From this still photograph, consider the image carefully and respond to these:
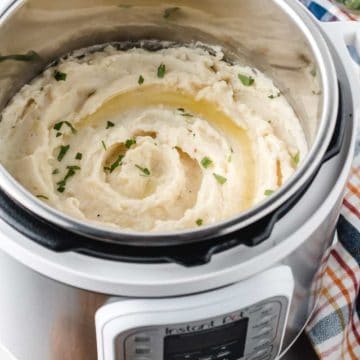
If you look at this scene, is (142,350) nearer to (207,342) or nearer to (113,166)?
(207,342)

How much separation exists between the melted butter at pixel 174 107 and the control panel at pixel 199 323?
35 cm

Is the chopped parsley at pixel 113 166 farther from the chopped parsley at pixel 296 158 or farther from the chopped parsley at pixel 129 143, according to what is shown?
the chopped parsley at pixel 296 158

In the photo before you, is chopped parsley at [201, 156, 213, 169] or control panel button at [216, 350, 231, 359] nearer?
control panel button at [216, 350, 231, 359]

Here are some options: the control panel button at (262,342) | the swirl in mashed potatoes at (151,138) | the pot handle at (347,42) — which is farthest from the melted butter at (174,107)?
the control panel button at (262,342)

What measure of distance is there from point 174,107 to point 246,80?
5.9 inches

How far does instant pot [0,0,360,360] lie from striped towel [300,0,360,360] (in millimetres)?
106

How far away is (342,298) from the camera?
4.97 ft

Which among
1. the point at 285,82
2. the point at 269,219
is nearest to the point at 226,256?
the point at 269,219

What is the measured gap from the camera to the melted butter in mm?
1433

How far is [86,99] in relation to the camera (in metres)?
1.48

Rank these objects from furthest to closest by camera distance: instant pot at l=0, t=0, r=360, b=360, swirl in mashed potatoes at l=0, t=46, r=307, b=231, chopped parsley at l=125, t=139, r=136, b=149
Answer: chopped parsley at l=125, t=139, r=136, b=149, swirl in mashed potatoes at l=0, t=46, r=307, b=231, instant pot at l=0, t=0, r=360, b=360

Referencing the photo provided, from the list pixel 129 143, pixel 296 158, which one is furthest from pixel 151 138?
pixel 296 158

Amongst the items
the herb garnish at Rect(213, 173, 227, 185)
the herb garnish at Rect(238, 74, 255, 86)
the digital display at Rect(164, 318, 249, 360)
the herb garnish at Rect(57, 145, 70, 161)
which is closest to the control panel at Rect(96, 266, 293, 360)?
the digital display at Rect(164, 318, 249, 360)

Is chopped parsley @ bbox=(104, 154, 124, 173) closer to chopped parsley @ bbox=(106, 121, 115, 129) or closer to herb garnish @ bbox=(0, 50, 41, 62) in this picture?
chopped parsley @ bbox=(106, 121, 115, 129)
